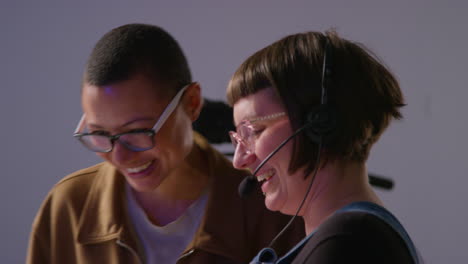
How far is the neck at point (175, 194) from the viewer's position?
4.15 feet

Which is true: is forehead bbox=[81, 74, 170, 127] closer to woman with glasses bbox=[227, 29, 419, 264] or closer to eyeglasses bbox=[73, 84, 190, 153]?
eyeglasses bbox=[73, 84, 190, 153]

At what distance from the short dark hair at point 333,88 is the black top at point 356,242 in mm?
134

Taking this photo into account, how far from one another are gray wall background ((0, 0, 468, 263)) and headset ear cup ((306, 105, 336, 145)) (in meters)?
1.42

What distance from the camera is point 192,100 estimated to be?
1.25m

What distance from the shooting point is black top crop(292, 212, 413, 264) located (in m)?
0.71

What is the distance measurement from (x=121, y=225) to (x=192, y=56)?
1145 mm

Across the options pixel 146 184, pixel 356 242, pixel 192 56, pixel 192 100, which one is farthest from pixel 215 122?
pixel 192 56

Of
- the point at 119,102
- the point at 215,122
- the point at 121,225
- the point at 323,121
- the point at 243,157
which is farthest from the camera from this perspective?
the point at 215,122

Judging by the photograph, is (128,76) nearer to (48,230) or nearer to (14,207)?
(48,230)

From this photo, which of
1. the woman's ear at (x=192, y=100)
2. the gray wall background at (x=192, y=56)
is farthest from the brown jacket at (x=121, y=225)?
the gray wall background at (x=192, y=56)

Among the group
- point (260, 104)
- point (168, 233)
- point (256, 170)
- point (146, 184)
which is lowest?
point (168, 233)

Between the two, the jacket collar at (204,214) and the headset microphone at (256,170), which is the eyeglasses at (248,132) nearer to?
the headset microphone at (256,170)

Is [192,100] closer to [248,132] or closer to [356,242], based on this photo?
[248,132]

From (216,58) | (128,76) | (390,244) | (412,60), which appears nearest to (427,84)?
(412,60)
